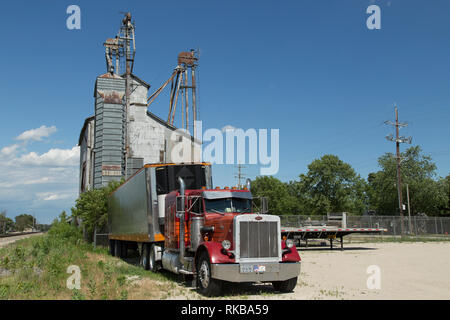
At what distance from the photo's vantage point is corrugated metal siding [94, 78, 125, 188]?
3322 cm

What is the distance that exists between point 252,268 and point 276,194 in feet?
279

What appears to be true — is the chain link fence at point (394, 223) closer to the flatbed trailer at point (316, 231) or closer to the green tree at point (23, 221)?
the flatbed trailer at point (316, 231)

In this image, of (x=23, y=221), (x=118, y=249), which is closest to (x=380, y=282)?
(x=118, y=249)

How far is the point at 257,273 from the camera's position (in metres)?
9.34

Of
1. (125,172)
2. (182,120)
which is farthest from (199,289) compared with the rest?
(182,120)

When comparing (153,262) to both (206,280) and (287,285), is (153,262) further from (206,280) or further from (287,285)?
(287,285)

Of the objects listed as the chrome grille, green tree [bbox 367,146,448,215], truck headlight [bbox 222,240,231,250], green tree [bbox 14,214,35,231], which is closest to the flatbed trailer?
the chrome grille

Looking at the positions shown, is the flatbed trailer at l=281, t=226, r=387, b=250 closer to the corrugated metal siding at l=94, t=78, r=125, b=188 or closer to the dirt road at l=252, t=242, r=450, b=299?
the dirt road at l=252, t=242, r=450, b=299

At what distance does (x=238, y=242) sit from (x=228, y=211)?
1.78 meters

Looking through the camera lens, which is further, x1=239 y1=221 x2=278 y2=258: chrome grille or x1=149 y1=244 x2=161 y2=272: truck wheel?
x1=149 y1=244 x2=161 y2=272: truck wheel

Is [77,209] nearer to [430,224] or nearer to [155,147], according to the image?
[155,147]

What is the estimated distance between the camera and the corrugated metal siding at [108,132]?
3322 cm

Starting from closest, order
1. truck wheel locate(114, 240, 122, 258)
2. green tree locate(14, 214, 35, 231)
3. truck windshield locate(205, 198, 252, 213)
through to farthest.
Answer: truck windshield locate(205, 198, 252, 213)
truck wheel locate(114, 240, 122, 258)
green tree locate(14, 214, 35, 231)

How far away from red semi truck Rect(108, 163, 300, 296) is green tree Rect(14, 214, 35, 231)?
11976 cm
